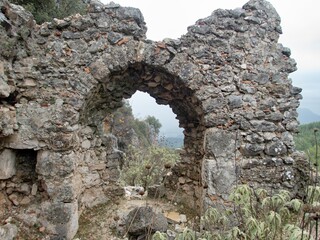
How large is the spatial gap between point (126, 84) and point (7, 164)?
84.6 inches

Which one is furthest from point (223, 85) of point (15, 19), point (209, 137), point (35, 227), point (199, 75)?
point (35, 227)

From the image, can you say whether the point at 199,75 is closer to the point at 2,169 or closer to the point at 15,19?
the point at 15,19

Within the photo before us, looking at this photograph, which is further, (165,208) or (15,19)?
(165,208)

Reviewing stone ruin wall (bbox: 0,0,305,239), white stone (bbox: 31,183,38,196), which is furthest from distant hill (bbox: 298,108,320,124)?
white stone (bbox: 31,183,38,196)

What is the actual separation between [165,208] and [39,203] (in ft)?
7.06

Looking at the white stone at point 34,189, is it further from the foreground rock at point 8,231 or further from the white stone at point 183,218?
the white stone at point 183,218

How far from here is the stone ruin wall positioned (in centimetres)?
456

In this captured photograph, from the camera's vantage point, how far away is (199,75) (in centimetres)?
487

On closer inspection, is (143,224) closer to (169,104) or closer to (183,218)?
(183,218)

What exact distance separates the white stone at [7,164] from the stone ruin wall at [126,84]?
0.05 ft

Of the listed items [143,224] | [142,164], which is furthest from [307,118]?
[143,224]

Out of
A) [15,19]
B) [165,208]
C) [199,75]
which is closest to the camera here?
[15,19]

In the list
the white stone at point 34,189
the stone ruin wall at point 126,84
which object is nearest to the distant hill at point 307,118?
the stone ruin wall at point 126,84

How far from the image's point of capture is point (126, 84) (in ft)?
17.8
